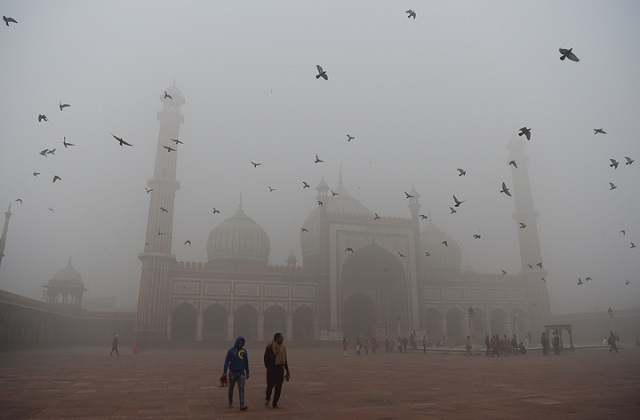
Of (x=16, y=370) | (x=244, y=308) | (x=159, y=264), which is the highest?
(x=159, y=264)

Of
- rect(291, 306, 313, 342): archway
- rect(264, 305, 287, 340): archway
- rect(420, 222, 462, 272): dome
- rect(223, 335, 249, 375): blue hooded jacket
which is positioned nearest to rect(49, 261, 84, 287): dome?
rect(264, 305, 287, 340): archway

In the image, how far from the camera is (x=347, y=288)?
34.5 metres

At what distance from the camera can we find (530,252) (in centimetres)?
3684

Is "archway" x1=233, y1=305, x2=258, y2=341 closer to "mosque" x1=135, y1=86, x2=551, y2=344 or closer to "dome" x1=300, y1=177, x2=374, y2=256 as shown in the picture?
"mosque" x1=135, y1=86, x2=551, y2=344

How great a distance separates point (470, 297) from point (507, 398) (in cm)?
3072

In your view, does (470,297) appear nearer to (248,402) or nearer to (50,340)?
(50,340)

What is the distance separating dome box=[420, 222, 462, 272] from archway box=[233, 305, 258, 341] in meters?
16.7

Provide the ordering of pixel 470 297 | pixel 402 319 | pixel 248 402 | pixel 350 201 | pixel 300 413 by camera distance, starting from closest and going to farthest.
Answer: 1. pixel 300 413
2. pixel 248 402
3. pixel 402 319
4. pixel 470 297
5. pixel 350 201

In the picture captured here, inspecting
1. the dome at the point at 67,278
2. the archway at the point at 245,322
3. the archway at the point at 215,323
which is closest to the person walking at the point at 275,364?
the archway at the point at 245,322

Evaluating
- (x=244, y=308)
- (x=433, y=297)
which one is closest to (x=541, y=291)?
(x=433, y=297)

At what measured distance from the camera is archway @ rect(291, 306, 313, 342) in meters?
31.6

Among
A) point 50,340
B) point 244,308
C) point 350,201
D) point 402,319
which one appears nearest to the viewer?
point 50,340

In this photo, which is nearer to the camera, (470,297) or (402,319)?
(402,319)

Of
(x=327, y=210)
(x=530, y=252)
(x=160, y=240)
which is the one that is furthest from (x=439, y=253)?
(x=160, y=240)
